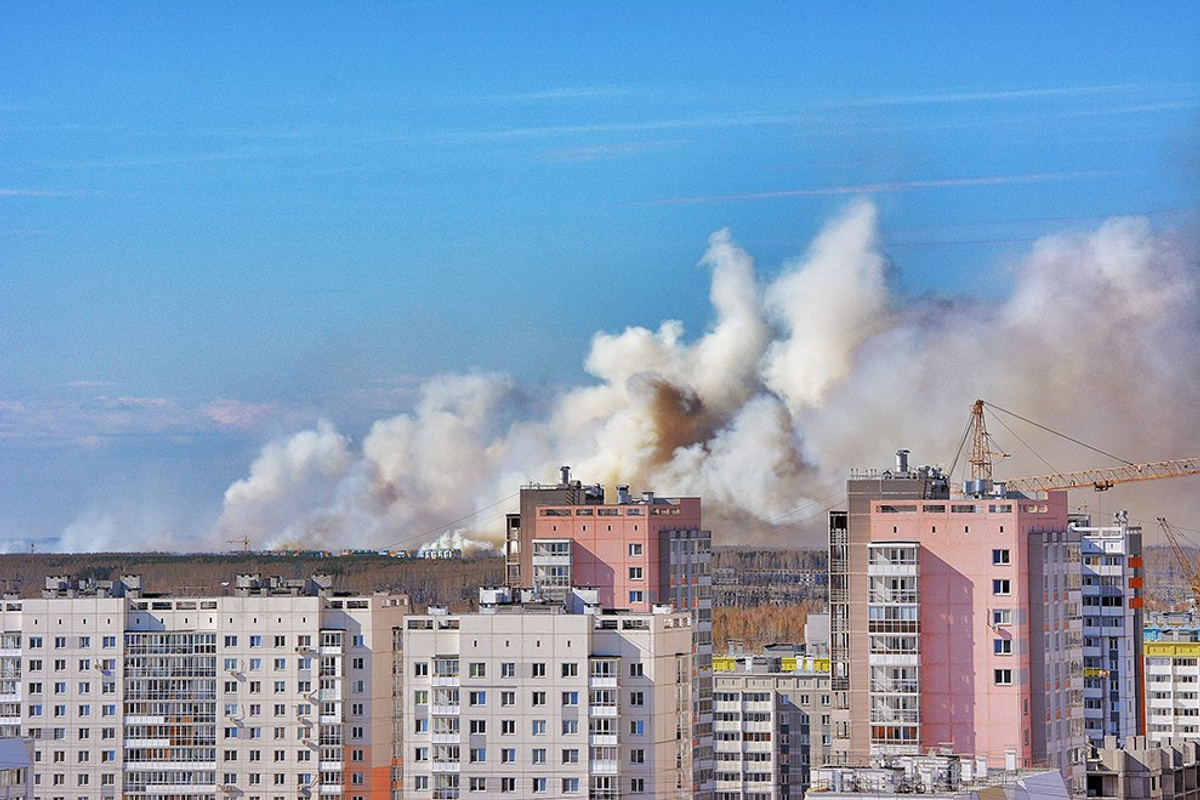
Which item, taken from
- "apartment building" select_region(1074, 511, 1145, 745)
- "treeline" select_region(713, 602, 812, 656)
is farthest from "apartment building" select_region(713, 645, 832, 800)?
"treeline" select_region(713, 602, 812, 656)

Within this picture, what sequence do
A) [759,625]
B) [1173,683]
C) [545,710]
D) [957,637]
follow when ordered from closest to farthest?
[545,710]
[957,637]
[1173,683]
[759,625]

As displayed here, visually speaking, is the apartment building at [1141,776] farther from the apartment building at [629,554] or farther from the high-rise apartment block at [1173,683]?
the high-rise apartment block at [1173,683]

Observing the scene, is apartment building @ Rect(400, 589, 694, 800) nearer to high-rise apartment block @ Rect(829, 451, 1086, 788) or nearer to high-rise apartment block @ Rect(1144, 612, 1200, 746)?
high-rise apartment block @ Rect(829, 451, 1086, 788)

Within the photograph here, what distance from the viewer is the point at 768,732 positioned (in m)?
50.2

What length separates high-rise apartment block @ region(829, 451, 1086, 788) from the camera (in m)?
38.4

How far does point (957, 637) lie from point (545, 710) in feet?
25.3

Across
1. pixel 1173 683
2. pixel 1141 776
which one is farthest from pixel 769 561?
pixel 1141 776

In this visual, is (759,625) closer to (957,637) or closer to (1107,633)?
(1107,633)

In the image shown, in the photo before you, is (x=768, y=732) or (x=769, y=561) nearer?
(x=768, y=732)

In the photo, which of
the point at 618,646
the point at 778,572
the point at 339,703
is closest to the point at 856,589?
the point at 618,646

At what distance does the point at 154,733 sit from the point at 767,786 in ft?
47.1

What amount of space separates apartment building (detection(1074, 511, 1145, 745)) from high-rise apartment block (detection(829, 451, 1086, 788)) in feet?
23.2

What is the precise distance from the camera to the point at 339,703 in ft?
133

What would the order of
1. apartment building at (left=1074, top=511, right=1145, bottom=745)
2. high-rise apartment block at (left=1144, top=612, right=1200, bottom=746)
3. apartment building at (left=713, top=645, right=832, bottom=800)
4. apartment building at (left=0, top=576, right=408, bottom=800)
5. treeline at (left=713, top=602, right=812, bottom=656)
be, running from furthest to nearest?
1. treeline at (left=713, top=602, right=812, bottom=656)
2. high-rise apartment block at (left=1144, top=612, right=1200, bottom=746)
3. apartment building at (left=713, top=645, right=832, bottom=800)
4. apartment building at (left=1074, top=511, right=1145, bottom=745)
5. apartment building at (left=0, top=576, right=408, bottom=800)
